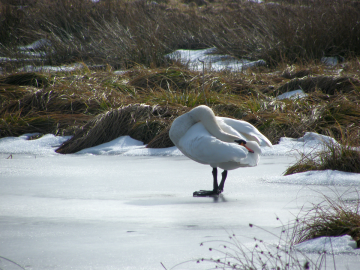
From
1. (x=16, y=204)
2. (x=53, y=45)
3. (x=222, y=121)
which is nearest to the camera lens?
(x=16, y=204)

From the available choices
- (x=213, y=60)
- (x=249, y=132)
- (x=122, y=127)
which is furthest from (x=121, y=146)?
(x=213, y=60)

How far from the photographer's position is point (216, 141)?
12.1 ft

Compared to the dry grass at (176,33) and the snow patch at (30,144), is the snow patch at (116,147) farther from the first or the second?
the dry grass at (176,33)

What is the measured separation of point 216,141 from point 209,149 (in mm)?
89

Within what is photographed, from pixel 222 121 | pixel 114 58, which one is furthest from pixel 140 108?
pixel 114 58

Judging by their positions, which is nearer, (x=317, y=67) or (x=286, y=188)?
(x=286, y=188)

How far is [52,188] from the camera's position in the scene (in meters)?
4.18

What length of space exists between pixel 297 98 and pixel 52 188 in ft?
Result: 16.1

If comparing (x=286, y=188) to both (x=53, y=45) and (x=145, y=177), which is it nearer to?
(x=145, y=177)

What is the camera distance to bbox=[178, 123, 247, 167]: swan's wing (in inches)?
140

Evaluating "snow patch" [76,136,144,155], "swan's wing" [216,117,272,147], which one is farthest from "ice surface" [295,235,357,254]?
"snow patch" [76,136,144,155]

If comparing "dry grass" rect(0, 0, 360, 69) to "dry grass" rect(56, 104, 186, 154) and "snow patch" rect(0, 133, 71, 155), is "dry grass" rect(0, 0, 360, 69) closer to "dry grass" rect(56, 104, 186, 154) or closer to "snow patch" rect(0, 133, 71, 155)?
A: "dry grass" rect(56, 104, 186, 154)

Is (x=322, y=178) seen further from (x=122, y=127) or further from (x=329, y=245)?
(x=122, y=127)

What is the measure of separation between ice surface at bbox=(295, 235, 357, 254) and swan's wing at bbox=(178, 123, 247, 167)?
46.8 inches
